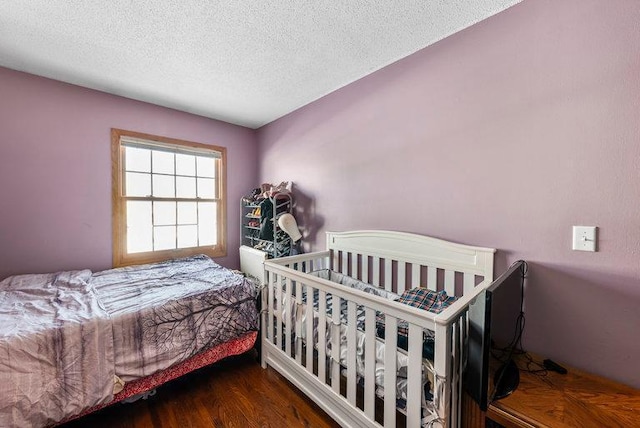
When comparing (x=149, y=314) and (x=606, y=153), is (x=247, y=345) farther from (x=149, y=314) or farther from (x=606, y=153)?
(x=606, y=153)

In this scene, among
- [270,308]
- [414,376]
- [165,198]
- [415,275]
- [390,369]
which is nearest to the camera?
[414,376]

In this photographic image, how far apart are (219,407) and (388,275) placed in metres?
1.40

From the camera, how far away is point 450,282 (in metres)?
1.64

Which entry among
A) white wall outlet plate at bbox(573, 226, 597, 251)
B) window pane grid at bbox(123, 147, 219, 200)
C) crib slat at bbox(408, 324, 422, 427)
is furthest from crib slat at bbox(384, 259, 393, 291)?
window pane grid at bbox(123, 147, 219, 200)

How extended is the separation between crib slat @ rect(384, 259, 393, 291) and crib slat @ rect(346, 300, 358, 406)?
0.73 metres

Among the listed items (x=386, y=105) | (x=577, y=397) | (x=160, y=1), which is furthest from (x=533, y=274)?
(x=160, y=1)

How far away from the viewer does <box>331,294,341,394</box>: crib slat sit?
55.9 inches

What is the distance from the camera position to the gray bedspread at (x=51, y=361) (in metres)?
1.19

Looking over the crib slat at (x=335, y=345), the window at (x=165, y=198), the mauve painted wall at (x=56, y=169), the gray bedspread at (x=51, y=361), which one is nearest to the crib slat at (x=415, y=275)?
the crib slat at (x=335, y=345)

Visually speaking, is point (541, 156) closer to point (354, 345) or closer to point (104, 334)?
point (354, 345)

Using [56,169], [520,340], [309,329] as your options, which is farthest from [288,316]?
[56,169]

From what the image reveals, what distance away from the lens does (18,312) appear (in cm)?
150

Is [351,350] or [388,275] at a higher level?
[388,275]

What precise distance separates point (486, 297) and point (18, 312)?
2404 millimetres
